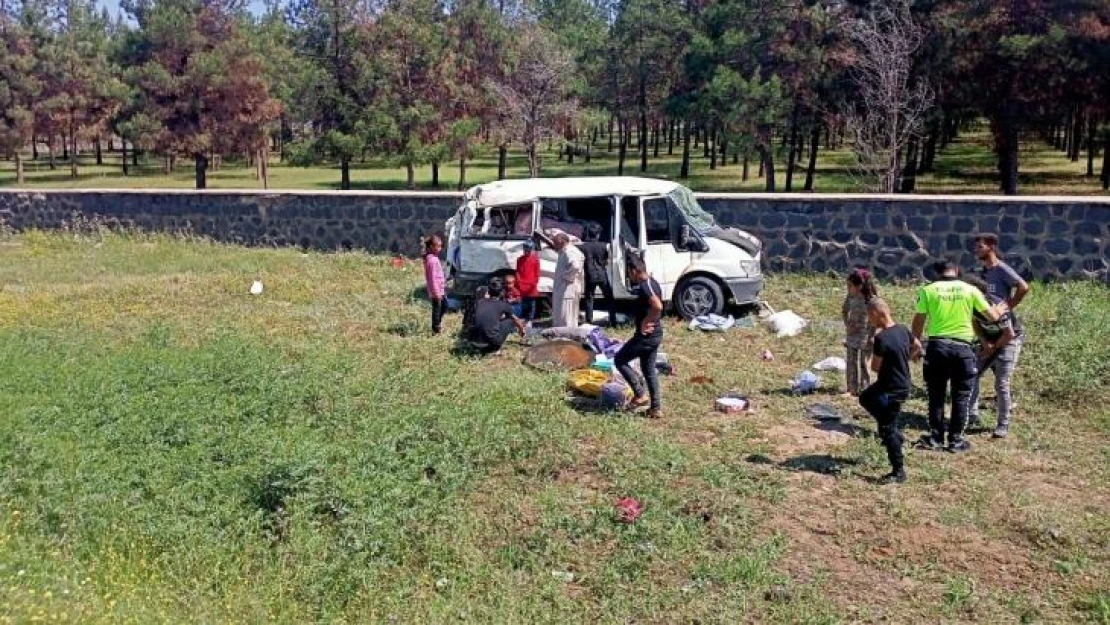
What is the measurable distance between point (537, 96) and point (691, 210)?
24.5m

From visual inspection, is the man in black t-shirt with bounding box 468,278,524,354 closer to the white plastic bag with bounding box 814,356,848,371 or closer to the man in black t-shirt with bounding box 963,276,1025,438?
the white plastic bag with bounding box 814,356,848,371

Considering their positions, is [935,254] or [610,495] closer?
[610,495]

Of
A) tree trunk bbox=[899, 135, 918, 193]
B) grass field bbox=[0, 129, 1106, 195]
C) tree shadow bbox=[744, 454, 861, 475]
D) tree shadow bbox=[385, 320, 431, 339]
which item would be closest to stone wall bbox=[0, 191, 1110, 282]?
tree shadow bbox=[385, 320, 431, 339]

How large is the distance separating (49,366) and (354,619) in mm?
5561

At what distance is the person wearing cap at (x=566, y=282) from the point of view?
37.0ft

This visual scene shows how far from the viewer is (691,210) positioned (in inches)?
510

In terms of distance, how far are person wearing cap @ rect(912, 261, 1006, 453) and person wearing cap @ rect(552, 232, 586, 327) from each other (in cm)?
461

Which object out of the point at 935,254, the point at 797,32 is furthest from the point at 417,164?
the point at 935,254

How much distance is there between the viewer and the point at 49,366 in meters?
9.34

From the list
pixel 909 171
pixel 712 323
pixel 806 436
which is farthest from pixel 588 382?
pixel 909 171

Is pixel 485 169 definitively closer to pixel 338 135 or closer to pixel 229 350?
pixel 338 135

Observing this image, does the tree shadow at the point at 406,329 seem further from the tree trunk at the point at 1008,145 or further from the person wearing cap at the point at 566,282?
the tree trunk at the point at 1008,145

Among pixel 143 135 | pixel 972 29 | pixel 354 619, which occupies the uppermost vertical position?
pixel 972 29

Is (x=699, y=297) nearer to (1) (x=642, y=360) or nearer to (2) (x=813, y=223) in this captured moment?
(2) (x=813, y=223)
